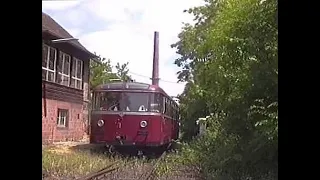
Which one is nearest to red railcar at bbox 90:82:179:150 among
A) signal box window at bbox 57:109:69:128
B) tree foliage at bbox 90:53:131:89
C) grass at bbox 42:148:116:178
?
grass at bbox 42:148:116:178

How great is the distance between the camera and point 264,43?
27.4ft

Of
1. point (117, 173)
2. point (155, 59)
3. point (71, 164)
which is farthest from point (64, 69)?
point (117, 173)

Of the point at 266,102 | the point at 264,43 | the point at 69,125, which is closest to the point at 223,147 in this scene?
the point at 266,102

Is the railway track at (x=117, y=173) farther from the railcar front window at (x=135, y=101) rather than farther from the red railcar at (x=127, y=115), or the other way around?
the railcar front window at (x=135, y=101)

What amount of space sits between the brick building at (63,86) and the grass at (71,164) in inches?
211

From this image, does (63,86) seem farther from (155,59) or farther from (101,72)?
(155,59)

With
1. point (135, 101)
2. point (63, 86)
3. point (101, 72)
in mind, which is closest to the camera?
point (135, 101)

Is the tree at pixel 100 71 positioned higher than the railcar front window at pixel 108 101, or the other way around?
the tree at pixel 100 71

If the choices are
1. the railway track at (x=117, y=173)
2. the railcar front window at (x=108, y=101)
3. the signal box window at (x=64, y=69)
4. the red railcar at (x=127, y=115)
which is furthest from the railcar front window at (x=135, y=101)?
the signal box window at (x=64, y=69)

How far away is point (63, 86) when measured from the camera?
808 inches

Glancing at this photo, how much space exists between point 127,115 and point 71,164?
3.42m

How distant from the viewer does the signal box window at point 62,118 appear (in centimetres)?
2060
